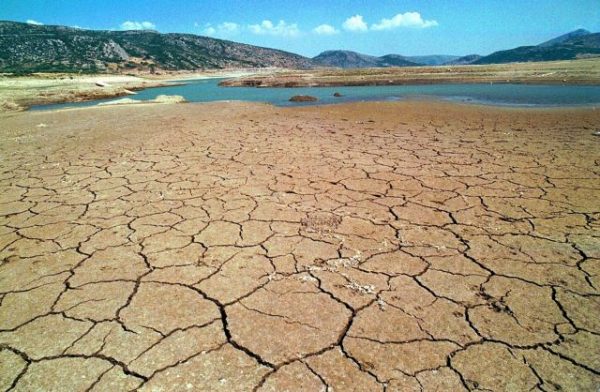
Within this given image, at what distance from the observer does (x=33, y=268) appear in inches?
90.4

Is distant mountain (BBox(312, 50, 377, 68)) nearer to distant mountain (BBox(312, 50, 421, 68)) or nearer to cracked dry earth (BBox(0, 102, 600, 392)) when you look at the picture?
distant mountain (BBox(312, 50, 421, 68))

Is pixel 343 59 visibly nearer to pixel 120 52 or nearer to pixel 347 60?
pixel 347 60

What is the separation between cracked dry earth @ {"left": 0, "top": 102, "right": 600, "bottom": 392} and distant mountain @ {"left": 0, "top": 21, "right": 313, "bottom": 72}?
5359 centimetres

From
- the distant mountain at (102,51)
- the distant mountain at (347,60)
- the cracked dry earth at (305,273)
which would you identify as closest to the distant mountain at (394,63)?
the distant mountain at (347,60)

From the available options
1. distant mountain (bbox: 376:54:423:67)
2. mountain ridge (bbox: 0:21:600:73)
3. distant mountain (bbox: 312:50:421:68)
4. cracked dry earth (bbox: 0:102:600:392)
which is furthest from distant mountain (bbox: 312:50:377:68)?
cracked dry earth (bbox: 0:102:600:392)

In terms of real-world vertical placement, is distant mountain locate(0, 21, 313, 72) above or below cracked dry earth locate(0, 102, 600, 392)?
above

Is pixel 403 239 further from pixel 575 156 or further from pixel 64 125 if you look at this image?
pixel 64 125

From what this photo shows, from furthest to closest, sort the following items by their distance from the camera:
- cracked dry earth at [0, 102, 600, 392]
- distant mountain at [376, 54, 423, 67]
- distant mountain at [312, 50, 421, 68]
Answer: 1. distant mountain at [312, 50, 421, 68]
2. distant mountain at [376, 54, 423, 67]
3. cracked dry earth at [0, 102, 600, 392]

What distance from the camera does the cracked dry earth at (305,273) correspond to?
58.7 inches

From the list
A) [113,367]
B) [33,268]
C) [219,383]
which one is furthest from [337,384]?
[33,268]

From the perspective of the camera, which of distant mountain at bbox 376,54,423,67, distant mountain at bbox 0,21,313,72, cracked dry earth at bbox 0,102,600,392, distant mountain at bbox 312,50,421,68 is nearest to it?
cracked dry earth at bbox 0,102,600,392

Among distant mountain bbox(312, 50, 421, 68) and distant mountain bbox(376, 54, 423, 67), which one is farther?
distant mountain bbox(312, 50, 421, 68)

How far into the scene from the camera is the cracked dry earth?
1.49 meters

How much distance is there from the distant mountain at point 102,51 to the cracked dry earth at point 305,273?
53.6 m
